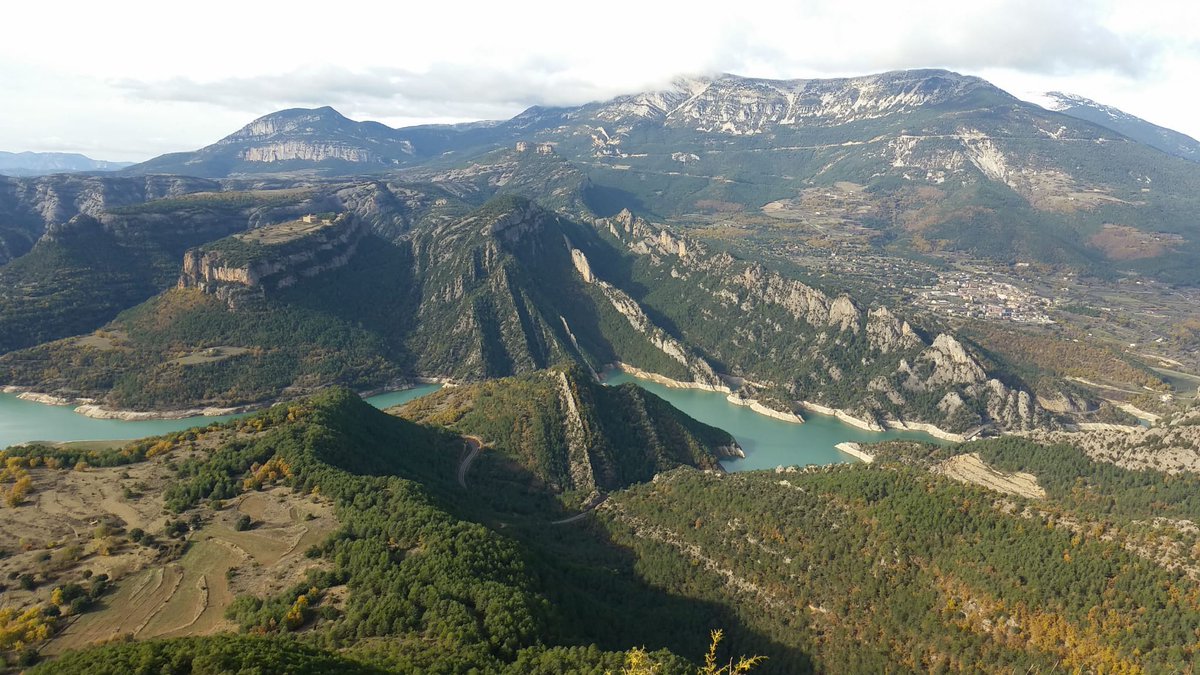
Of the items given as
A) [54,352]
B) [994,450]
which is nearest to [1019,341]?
[994,450]

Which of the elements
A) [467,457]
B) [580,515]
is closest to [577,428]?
[467,457]

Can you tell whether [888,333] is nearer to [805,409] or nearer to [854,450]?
[805,409]

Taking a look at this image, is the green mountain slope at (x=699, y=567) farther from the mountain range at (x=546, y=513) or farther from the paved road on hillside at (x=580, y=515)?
the paved road on hillside at (x=580, y=515)

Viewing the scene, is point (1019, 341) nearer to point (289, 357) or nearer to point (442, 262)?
point (442, 262)

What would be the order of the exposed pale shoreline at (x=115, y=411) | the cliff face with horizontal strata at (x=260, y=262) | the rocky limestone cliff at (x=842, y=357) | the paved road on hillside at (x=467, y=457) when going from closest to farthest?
the paved road on hillside at (x=467, y=457)
the exposed pale shoreline at (x=115, y=411)
the rocky limestone cliff at (x=842, y=357)
the cliff face with horizontal strata at (x=260, y=262)

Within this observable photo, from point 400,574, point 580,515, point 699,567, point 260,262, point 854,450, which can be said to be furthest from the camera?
point 260,262

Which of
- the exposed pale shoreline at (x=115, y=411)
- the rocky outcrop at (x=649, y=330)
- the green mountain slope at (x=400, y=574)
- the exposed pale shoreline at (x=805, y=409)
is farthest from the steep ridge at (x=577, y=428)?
the rocky outcrop at (x=649, y=330)

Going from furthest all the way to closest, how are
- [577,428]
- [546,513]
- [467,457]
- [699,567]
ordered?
1. [577,428]
2. [467,457]
3. [546,513]
4. [699,567]

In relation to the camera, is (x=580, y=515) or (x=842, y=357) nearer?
(x=580, y=515)

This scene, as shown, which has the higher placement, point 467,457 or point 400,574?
point 400,574
